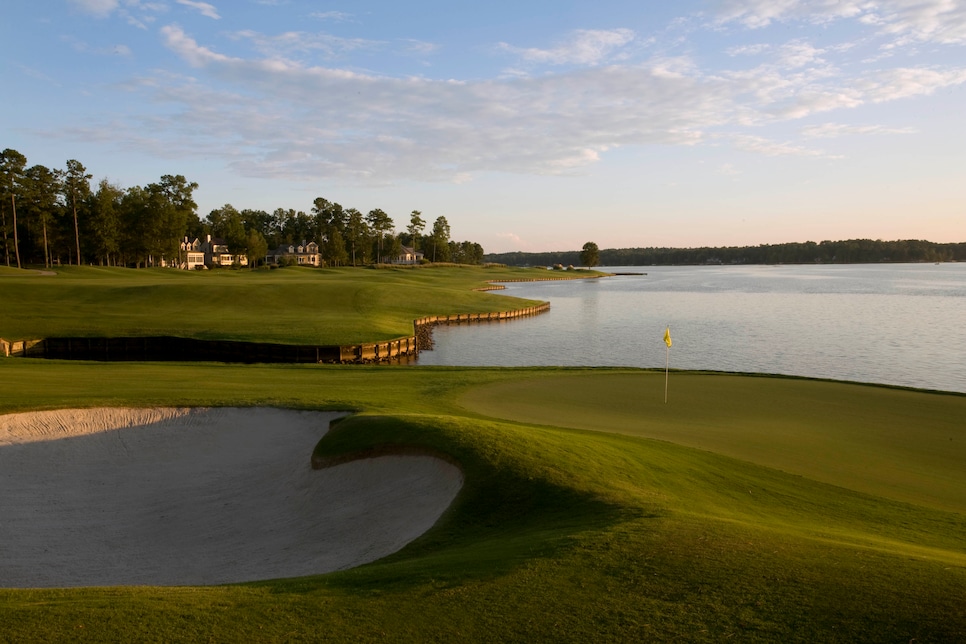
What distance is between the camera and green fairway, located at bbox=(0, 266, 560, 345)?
130ft

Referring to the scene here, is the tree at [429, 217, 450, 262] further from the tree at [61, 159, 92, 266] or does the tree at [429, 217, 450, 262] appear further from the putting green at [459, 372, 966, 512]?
the putting green at [459, 372, 966, 512]

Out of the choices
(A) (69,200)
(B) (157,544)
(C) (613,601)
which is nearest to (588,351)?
(B) (157,544)

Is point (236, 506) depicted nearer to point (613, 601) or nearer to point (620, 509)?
point (620, 509)

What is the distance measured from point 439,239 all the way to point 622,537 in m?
177

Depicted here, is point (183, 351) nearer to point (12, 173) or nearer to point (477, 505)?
point (477, 505)

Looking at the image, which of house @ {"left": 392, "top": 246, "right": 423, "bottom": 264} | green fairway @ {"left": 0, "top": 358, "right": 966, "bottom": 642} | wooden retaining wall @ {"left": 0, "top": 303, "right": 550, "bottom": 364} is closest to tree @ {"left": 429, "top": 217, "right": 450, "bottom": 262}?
house @ {"left": 392, "top": 246, "right": 423, "bottom": 264}

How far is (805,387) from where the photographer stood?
926 inches

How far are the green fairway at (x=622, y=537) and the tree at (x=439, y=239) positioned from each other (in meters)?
163

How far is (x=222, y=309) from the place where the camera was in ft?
162

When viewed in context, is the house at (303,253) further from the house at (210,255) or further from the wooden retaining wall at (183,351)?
the wooden retaining wall at (183,351)

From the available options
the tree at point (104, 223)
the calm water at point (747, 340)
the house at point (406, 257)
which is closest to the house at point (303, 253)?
the house at point (406, 257)

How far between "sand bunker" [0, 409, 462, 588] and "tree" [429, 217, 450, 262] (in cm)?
16605

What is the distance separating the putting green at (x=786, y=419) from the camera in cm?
1360

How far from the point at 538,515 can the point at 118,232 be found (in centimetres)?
10237
